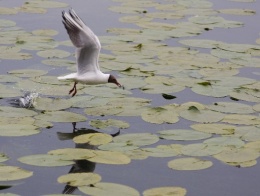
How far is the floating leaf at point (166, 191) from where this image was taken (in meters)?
5.72

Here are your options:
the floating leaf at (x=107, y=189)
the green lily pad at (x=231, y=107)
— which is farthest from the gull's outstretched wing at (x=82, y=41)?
the floating leaf at (x=107, y=189)

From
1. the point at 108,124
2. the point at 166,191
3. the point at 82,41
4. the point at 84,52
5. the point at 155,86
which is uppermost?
the point at 82,41

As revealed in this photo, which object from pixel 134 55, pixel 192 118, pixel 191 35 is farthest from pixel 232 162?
pixel 191 35

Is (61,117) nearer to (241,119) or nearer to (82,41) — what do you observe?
(82,41)

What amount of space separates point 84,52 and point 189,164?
5.92 ft

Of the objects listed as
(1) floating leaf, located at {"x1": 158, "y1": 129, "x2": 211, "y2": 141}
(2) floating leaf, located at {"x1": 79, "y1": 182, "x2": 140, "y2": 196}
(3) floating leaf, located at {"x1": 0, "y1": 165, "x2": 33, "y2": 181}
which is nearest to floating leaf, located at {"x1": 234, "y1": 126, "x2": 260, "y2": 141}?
(1) floating leaf, located at {"x1": 158, "y1": 129, "x2": 211, "y2": 141}

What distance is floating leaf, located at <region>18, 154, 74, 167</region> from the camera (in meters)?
6.14

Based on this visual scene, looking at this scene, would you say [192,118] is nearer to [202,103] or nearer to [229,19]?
[202,103]

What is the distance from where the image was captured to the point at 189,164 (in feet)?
20.5

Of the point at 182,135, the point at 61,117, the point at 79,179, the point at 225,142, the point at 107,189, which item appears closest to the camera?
the point at 107,189

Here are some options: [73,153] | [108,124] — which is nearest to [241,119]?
[108,124]

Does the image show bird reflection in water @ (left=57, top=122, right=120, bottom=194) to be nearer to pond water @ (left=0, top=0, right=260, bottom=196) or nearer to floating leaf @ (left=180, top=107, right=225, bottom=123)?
pond water @ (left=0, top=0, right=260, bottom=196)

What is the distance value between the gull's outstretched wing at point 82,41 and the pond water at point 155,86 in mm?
316

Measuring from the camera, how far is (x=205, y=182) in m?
6.03
